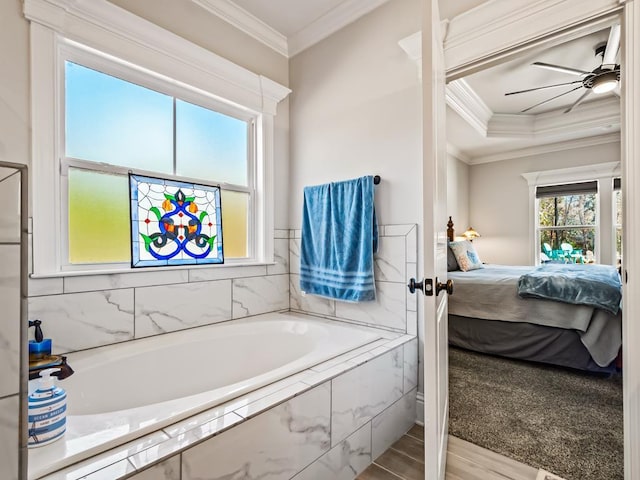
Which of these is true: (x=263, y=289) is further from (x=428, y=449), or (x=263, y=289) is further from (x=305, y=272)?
(x=428, y=449)

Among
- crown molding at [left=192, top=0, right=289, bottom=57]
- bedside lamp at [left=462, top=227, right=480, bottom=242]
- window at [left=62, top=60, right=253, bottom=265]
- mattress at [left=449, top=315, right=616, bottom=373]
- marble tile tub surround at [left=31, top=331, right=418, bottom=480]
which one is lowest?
mattress at [left=449, top=315, right=616, bottom=373]

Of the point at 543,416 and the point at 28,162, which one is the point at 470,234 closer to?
the point at 543,416

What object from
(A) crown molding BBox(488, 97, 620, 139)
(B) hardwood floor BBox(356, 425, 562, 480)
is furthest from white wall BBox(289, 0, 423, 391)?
(A) crown molding BBox(488, 97, 620, 139)

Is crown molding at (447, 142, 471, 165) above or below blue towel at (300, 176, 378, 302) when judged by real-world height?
above

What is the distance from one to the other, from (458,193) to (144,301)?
5200 millimetres

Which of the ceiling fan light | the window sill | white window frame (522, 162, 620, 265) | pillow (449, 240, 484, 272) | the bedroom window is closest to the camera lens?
the window sill

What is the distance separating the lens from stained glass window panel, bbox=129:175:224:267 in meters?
1.88

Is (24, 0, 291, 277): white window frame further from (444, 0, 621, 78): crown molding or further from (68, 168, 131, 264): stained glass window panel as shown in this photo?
(444, 0, 621, 78): crown molding

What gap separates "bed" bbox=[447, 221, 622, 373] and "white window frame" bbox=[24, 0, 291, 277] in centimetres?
211

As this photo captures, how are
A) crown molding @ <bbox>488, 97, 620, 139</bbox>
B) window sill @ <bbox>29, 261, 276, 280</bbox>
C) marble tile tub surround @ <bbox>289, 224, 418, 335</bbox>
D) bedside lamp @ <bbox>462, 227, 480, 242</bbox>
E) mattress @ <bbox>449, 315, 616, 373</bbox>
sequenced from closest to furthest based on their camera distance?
window sill @ <bbox>29, 261, 276, 280</bbox>
marble tile tub surround @ <bbox>289, 224, 418, 335</bbox>
mattress @ <bbox>449, 315, 616, 373</bbox>
crown molding @ <bbox>488, 97, 620, 139</bbox>
bedside lamp @ <bbox>462, 227, 480, 242</bbox>

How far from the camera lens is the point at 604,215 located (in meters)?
5.00

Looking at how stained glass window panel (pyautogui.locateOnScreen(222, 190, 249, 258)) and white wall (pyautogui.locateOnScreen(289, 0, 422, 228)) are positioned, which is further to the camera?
stained glass window panel (pyautogui.locateOnScreen(222, 190, 249, 258))

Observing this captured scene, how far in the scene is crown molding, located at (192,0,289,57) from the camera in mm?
2162

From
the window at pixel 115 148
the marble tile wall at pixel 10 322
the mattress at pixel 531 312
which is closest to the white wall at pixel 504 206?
the mattress at pixel 531 312
